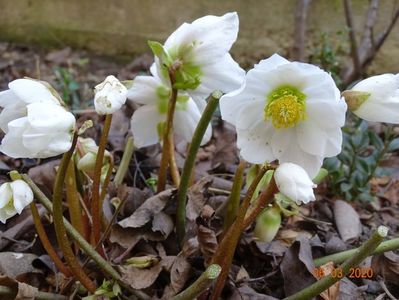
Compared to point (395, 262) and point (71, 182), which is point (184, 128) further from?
point (395, 262)

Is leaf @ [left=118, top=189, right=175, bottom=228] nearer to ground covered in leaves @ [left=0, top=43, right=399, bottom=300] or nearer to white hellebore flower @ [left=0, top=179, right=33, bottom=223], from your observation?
ground covered in leaves @ [left=0, top=43, right=399, bottom=300]

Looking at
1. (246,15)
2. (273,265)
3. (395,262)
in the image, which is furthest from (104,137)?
(246,15)

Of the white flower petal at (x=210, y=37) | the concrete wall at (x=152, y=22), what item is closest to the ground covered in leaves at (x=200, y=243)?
the white flower petal at (x=210, y=37)

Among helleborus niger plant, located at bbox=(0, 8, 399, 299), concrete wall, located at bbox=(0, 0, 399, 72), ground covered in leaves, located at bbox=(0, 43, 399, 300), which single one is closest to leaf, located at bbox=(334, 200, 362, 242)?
ground covered in leaves, located at bbox=(0, 43, 399, 300)

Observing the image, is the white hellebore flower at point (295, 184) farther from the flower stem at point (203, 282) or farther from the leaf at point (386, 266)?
the leaf at point (386, 266)

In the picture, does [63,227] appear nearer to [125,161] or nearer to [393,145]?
[125,161]

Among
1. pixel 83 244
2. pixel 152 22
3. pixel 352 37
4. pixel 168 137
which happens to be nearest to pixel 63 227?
pixel 83 244
